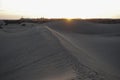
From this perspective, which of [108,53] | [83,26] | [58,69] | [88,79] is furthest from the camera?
[83,26]

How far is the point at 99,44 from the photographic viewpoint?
16.4 metres

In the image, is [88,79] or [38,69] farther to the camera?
[38,69]

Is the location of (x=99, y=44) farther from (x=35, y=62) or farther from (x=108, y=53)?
(x=35, y=62)

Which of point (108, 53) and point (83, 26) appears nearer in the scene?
point (108, 53)

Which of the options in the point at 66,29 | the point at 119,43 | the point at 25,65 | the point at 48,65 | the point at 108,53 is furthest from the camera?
the point at 66,29


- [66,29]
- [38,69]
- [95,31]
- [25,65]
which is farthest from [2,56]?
[95,31]

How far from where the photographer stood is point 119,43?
53.2 feet

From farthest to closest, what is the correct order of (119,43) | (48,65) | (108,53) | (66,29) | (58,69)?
(66,29)
(119,43)
(108,53)
(48,65)
(58,69)

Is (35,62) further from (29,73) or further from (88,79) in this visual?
(88,79)

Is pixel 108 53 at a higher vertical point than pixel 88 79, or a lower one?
lower

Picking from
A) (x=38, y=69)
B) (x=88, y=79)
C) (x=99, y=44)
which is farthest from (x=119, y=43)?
(x=88, y=79)

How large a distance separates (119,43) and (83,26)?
36.4 ft

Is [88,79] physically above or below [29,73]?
above

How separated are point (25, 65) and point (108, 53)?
5.78 meters
